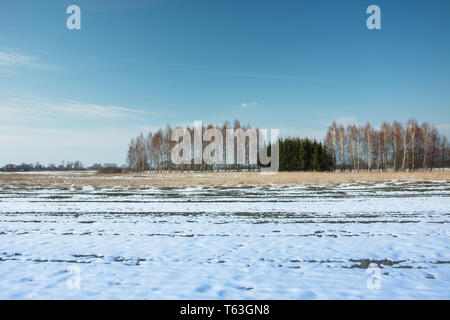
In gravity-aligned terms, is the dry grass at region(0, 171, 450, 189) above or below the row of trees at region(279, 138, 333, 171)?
below

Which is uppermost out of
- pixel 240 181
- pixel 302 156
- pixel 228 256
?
pixel 302 156

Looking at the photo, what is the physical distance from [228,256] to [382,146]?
219ft

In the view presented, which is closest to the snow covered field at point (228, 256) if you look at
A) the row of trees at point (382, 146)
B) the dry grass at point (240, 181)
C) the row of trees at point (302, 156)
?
the dry grass at point (240, 181)

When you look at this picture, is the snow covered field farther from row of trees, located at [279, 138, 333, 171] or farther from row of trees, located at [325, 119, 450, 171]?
row of trees, located at [325, 119, 450, 171]

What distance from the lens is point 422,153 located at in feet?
199

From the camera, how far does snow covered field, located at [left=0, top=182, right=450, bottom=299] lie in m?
3.99

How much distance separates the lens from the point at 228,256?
5.44 meters

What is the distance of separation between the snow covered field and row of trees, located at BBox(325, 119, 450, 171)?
56389 millimetres

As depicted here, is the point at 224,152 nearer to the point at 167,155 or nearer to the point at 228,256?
the point at 167,155

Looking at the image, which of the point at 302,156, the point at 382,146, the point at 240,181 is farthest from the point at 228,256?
the point at 382,146

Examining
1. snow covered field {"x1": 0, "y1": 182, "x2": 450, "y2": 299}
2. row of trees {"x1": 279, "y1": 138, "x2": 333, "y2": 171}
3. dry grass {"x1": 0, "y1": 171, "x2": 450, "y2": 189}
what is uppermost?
row of trees {"x1": 279, "y1": 138, "x2": 333, "y2": 171}

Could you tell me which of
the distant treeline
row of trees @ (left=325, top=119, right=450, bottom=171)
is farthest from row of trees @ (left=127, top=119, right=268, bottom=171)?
row of trees @ (left=325, top=119, right=450, bottom=171)

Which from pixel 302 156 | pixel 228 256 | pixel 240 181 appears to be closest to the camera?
pixel 228 256

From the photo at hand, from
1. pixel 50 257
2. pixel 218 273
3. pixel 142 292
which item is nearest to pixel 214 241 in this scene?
pixel 218 273
